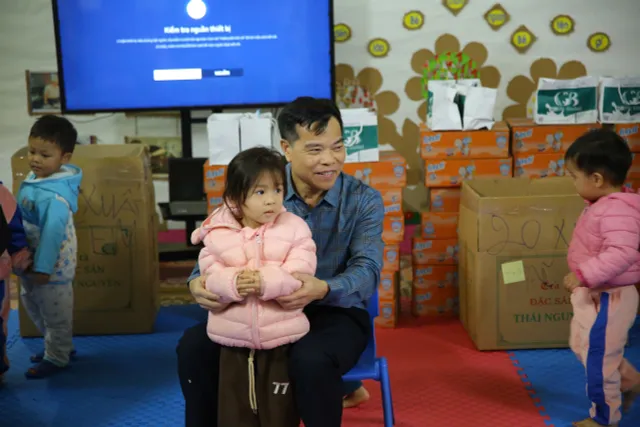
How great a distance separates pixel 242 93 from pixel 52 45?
4.30 feet

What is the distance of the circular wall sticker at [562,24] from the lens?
4324 millimetres

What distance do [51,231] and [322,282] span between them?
126 centimetres

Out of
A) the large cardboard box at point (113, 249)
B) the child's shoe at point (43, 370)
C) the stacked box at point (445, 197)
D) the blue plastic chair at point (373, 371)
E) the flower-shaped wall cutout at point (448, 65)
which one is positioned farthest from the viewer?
the flower-shaped wall cutout at point (448, 65)

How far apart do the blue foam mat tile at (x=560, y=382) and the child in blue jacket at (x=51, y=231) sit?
1670mm

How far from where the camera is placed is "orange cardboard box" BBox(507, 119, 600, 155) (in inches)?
132

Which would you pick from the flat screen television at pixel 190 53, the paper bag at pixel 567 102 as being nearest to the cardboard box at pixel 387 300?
the paper bag at pixel 567 102

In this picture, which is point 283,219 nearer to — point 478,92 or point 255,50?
point 478,92

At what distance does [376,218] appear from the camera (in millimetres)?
2092

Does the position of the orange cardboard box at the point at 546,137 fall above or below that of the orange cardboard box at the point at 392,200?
above

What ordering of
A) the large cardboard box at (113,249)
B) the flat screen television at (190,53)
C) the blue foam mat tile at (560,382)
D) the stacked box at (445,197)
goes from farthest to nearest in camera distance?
the flat screen television at (190,53), the stacked box at (445,197), the large cardboard box at (113,249), the blue foam mat tile at (560,382)

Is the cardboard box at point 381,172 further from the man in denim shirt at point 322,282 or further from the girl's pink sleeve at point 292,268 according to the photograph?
the girl's pink sleeve at point 292,268

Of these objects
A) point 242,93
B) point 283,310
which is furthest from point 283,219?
point 242,93

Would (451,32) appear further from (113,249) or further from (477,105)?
(113,249)

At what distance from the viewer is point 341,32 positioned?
14.4 ft
